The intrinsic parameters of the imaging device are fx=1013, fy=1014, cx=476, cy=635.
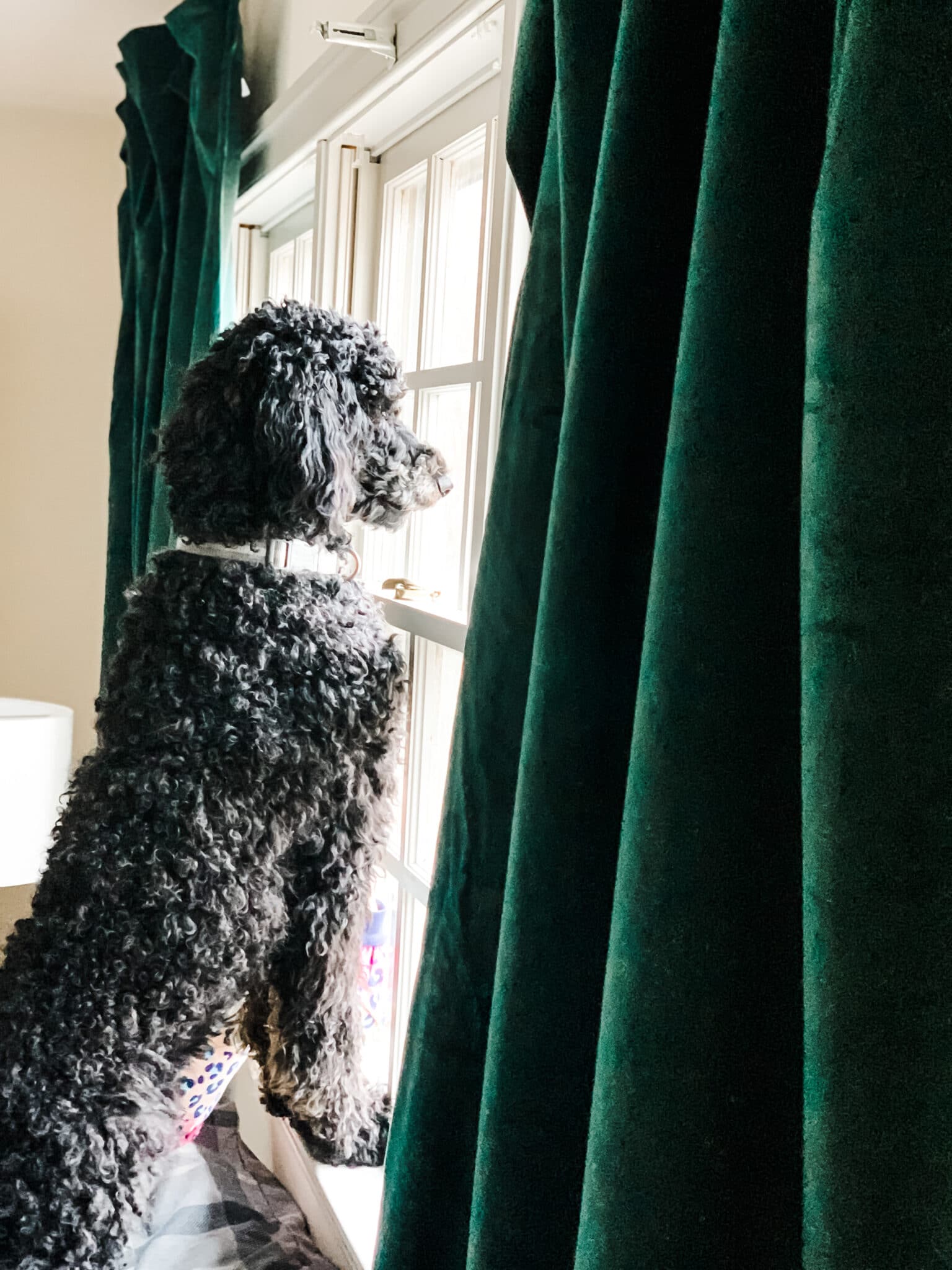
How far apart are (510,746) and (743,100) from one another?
1.31 ft

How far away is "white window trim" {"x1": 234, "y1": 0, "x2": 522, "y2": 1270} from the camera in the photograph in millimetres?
1189

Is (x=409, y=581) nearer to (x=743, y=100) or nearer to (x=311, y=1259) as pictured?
(x=311, y=1259)

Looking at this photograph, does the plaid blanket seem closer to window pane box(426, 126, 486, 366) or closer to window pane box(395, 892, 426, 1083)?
window pane box(395, 892, 426, 1083)

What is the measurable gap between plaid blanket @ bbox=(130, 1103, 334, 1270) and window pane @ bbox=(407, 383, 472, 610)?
91 centimetres

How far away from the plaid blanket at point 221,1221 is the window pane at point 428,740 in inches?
21.4

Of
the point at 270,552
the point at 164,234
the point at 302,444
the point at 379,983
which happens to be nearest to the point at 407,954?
the point at 379,983

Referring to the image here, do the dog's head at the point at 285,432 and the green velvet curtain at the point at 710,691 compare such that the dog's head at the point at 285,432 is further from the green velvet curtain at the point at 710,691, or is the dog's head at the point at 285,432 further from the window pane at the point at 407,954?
the window pane at the point at 407,954

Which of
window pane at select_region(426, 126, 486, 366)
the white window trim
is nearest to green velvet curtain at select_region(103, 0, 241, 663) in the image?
the white window trim

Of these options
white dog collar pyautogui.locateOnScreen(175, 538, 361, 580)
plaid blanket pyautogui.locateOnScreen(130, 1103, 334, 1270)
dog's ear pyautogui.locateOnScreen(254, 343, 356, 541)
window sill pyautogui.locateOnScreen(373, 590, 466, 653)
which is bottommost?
plaid blanket pyautogui.locateOnScreen(130, 1103, 334, 1270)

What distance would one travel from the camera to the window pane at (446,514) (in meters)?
1.61

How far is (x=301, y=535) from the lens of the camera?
123 centimetres

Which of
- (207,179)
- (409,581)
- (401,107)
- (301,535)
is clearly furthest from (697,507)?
(207,179)

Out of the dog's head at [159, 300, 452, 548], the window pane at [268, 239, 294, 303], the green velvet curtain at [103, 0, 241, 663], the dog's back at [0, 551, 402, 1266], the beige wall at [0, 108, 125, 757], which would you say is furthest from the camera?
the beige wall at [0, 108, 125, 757]

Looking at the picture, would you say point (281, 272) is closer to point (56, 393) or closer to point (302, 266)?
point (302, 266)
